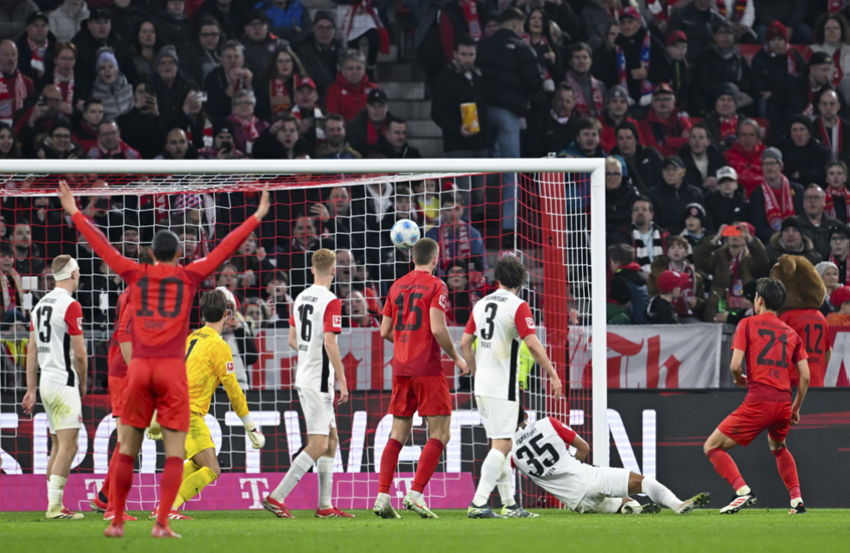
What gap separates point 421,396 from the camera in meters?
7.90

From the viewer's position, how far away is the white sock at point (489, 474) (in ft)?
25.0

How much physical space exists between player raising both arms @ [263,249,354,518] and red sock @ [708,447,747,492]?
289 cm

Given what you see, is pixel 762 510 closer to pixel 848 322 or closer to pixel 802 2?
pixel 848 322

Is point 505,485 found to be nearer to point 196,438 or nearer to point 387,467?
point 387,467

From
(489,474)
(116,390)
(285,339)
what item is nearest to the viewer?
(489,474)

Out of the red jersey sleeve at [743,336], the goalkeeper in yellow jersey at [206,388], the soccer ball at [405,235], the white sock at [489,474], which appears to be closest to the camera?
the white sock at [489,474]

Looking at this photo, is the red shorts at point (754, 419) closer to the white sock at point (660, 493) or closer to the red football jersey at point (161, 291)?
the white sock at point (660, 493)

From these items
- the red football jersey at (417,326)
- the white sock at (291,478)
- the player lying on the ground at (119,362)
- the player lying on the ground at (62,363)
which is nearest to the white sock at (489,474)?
the red football jersey at (417,326)

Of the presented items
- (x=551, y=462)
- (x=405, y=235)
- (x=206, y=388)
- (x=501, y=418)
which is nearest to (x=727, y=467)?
(x=551, y=462)

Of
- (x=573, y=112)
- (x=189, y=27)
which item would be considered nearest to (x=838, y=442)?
(x=573, y=112)

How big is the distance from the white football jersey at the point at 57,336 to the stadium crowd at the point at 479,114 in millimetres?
3337

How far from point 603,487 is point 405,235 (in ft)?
8.56

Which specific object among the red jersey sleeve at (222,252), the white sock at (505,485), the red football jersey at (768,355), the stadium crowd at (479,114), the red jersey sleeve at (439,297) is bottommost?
the white sock at (505,485)

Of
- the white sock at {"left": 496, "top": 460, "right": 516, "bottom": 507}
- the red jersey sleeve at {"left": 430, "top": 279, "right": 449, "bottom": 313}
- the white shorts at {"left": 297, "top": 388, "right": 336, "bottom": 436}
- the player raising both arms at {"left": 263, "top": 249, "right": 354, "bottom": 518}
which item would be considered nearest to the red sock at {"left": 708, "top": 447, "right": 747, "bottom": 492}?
the white sock at {"left": 496, "top": 460, "right": 516, "bottom": 507}
